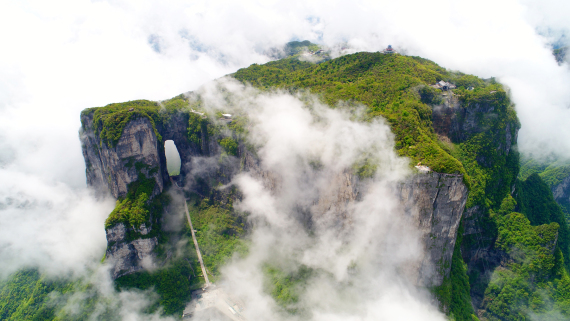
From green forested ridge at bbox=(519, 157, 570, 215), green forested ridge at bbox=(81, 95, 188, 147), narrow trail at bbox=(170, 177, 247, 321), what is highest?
green forested ridge at bbox=(81, 95, 188, 147)

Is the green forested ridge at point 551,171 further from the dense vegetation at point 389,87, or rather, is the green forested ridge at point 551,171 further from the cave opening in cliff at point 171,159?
the cave opening in cliff at point 171,159

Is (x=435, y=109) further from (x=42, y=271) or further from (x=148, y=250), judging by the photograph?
(x=42, y=271)

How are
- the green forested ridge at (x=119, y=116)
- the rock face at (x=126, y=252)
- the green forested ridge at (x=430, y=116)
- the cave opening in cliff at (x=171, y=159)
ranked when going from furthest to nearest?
the cave opening in cliff at (x=171, y=159), the green forested ridge at (x=119, y=116), the rock face at (x=126, y=252), the green forested ridge at (x=430, y=116)

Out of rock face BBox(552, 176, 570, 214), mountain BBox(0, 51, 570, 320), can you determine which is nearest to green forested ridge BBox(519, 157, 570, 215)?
rock face BBox(552, 176, 570, 214)

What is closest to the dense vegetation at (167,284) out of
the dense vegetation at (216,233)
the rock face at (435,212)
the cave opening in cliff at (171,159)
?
the dense vegetation at (216,233)

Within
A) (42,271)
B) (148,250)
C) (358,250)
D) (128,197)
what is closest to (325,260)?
(358,250)

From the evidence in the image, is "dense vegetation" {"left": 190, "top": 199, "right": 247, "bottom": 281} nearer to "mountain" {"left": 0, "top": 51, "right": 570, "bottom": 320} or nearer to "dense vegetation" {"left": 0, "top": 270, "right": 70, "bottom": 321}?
"mountain" {"left": 0, "top": 51, "right": 570, "bottom": 320}

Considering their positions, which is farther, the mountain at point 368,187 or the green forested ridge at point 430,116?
the green forested ridge at point 430,116

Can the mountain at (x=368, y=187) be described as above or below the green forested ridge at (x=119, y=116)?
below

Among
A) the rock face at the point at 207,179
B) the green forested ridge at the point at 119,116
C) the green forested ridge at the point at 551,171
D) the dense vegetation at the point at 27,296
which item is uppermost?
the green forested ridge at the point at 119,116

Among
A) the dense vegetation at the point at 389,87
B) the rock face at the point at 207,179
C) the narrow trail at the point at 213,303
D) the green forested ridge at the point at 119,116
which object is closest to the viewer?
the rock face at the point at 207,179
